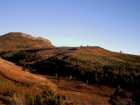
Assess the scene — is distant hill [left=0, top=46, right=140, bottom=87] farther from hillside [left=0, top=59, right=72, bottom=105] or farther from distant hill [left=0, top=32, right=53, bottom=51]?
Result: distant hill [left=0, top=32, right=53, bottom=51]

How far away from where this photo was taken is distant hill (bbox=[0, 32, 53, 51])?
66312mm

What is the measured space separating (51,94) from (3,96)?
3.84 m

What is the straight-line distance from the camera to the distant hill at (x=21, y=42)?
6631 cm

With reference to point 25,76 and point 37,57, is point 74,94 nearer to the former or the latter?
point 25,76

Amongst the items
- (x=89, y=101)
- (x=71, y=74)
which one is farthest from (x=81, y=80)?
(x=89, y=101)

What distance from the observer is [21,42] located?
70.1 metres

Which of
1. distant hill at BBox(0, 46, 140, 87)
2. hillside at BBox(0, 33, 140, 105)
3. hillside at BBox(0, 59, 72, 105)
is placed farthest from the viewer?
distant hill at BBox(0, 46, 140, 87)

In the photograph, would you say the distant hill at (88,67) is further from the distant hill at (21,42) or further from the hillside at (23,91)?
the distant hill at (21,42)

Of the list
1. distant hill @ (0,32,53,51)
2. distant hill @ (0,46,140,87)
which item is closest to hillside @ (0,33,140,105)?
distant hill @ (0,46,140,87)

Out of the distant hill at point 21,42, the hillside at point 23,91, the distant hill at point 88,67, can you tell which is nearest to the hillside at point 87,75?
the distant hill at point 88,67

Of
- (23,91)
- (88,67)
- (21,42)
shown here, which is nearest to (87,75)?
(88,67)

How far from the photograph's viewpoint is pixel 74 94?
2511cm

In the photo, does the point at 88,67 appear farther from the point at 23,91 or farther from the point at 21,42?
the point at 21,42

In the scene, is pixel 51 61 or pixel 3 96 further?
pixel 51 61
